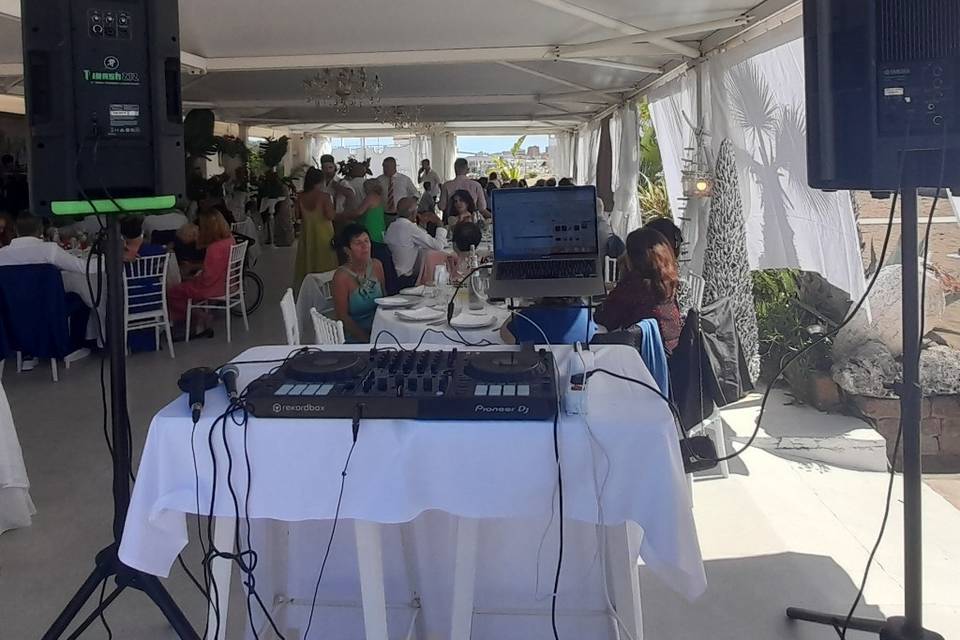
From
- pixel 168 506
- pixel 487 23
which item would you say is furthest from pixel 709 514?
pixel 487 23

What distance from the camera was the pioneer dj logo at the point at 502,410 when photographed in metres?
1.55

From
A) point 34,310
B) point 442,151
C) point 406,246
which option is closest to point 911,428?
point 406,246

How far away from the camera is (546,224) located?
2.73 m

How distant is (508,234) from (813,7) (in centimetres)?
123

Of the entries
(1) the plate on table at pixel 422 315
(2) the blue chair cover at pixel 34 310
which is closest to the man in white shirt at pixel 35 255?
(2) the blue chair cover at pixel 34 310

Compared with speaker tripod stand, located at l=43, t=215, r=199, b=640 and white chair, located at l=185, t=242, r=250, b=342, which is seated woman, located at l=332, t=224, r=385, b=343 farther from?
white chair, located at l=185, t=242, r=250, b=342

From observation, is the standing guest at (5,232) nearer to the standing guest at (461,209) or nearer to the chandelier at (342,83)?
the chandelier at (342,83)

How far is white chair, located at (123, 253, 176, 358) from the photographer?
18.6ft

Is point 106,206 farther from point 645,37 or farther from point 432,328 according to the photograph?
point 645,37

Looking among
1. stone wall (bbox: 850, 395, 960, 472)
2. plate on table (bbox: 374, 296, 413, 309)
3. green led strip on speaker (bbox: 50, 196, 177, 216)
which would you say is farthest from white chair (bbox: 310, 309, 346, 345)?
stone wall (bbox: 850, 395, 960, 472)

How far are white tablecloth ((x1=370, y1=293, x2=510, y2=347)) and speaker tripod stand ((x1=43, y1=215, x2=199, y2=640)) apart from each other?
36.5 inches

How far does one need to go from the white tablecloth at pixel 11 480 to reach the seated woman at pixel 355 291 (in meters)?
1.55

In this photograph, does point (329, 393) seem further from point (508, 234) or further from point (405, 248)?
point (405, 248)

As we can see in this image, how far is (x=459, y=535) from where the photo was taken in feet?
5.84
